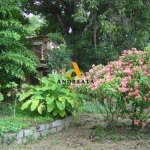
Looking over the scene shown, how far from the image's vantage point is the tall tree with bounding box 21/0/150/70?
27.8ft

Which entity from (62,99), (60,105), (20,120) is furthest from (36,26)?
(20,120)

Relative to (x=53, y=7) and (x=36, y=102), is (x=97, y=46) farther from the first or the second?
(x=36, y=102)

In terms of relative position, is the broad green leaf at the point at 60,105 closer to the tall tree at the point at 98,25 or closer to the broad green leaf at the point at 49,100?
the broad green leaf at the point at 49,100

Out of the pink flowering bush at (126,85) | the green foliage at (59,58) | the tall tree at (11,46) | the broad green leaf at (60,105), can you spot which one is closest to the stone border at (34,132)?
the broad green leaf at (60,105)

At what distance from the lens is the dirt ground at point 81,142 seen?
453cm

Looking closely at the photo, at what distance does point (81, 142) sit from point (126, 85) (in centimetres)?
135

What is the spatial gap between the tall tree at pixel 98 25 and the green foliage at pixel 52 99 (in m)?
3.08

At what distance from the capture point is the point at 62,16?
448 inches

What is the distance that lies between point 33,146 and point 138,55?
104 inches

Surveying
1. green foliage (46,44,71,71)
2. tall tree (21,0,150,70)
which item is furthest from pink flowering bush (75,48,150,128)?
green foliage (46,44,71,71)

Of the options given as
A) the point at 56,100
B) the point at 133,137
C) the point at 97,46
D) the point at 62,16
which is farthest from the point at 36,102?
the point at 62,16

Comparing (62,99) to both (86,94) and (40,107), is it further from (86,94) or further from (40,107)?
(86,94)

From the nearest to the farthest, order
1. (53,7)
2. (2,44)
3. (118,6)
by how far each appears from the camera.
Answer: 1. (2,44)
2. (118,6)
3. (53,7)

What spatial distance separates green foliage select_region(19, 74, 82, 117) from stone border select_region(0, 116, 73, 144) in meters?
0.23
